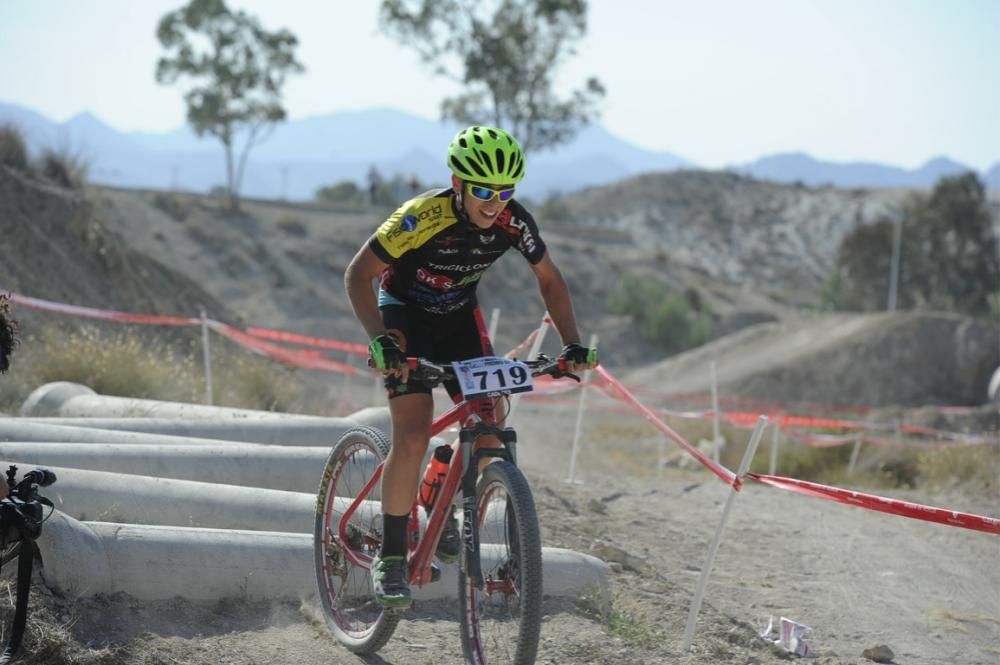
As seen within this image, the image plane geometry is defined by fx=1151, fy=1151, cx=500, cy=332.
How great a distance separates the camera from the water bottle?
4.90 meters

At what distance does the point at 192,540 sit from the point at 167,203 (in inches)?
1571

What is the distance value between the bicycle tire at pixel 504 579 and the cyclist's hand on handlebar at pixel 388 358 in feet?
1.74

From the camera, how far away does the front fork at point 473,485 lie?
462 cm

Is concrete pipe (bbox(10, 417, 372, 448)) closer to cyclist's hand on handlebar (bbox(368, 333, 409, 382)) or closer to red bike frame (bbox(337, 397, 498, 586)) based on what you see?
red bike frame (bbox(337, 397, 498, 586))

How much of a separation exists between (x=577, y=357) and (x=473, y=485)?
70cm

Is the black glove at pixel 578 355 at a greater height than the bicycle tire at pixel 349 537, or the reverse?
the black glove at pixel 578 355

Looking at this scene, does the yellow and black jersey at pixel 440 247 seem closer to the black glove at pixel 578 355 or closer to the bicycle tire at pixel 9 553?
the black glove at pixel 578 355

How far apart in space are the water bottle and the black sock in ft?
0.39

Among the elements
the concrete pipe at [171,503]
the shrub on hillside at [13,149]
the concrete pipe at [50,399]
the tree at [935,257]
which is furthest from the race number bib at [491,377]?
the tree at [935,257]

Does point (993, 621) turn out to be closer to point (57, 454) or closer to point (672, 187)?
point (57, 454)

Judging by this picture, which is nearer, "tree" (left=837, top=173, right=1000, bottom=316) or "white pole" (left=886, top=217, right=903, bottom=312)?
"white pole" (left=886, top=217, right=903, bottom=312)

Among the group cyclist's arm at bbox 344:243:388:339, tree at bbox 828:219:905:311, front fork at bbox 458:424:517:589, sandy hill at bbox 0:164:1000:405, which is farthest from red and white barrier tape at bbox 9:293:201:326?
tree at bbox 828:219:905:311

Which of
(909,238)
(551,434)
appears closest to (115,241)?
(551,434)

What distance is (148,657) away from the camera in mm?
4871
